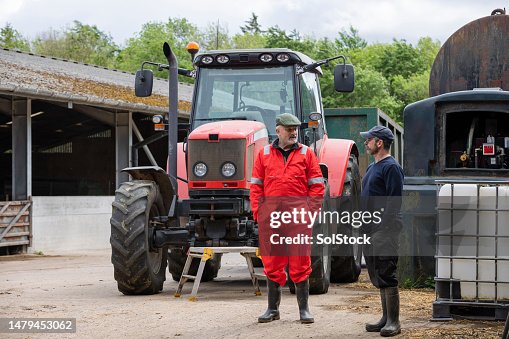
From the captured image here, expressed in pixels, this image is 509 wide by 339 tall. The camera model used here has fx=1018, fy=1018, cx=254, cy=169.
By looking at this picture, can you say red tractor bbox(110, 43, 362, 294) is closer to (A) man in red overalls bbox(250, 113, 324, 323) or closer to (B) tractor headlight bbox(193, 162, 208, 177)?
(B) tractor headlight bbox(193, 162, 208, 177)

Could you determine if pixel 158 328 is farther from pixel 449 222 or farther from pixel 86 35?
pixel 86 35

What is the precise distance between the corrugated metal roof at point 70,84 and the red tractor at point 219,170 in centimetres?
870

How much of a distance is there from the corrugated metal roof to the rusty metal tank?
9.58 meters

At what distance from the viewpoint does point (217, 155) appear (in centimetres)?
1130

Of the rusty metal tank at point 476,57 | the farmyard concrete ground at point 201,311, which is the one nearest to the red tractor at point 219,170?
the farmyard concrete ground at point 201,311

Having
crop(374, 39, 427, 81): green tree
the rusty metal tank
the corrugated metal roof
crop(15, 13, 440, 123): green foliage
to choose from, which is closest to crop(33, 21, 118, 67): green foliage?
crop(15, 13, 440, 123): green foliage

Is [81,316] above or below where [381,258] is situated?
below

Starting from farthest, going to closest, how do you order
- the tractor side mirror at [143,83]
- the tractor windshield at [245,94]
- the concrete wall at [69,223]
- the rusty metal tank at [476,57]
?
the concrete wall at [69,223] < the rusty metal tank at [476,57] < the tractor windshield at [245,94] < the tractor side mirror at [143,83]

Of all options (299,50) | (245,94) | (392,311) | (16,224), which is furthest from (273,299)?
(299,50)

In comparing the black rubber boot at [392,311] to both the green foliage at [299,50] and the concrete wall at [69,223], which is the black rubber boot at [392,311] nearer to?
the concrete wall at [69,223]

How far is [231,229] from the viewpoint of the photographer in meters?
11.3

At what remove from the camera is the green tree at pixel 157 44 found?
7875 centimetres

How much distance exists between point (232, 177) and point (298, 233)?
7.69ft

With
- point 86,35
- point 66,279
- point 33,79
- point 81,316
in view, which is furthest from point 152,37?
point 81,316
